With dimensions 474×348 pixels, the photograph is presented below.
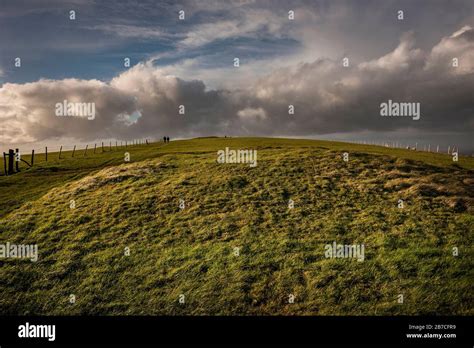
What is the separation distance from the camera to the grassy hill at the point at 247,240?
68.2ft

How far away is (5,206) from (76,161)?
1077 inches

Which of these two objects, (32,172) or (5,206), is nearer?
(5,206)

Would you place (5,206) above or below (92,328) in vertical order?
above

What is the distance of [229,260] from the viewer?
2433cm

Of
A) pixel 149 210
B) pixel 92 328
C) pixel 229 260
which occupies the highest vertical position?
pixel 149 210

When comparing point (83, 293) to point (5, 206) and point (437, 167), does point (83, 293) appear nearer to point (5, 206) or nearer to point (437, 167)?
point (5, 206)

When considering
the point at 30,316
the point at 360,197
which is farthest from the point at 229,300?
the point at 360,197

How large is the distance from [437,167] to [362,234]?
21.9 m

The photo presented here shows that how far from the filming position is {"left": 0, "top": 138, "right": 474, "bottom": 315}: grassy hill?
20781 millimetres

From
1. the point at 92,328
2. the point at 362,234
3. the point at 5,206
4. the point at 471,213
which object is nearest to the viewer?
the point at 92,328

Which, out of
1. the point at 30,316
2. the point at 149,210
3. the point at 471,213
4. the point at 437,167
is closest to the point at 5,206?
A: the point at 149,210

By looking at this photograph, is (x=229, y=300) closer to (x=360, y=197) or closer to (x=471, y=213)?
(x=360, y=197)

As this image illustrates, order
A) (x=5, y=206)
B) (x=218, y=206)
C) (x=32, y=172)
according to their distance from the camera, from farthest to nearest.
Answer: (x=32, y=172) < (x=5, y=206) < (x=218, y=206)

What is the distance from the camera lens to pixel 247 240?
87.2 ft
